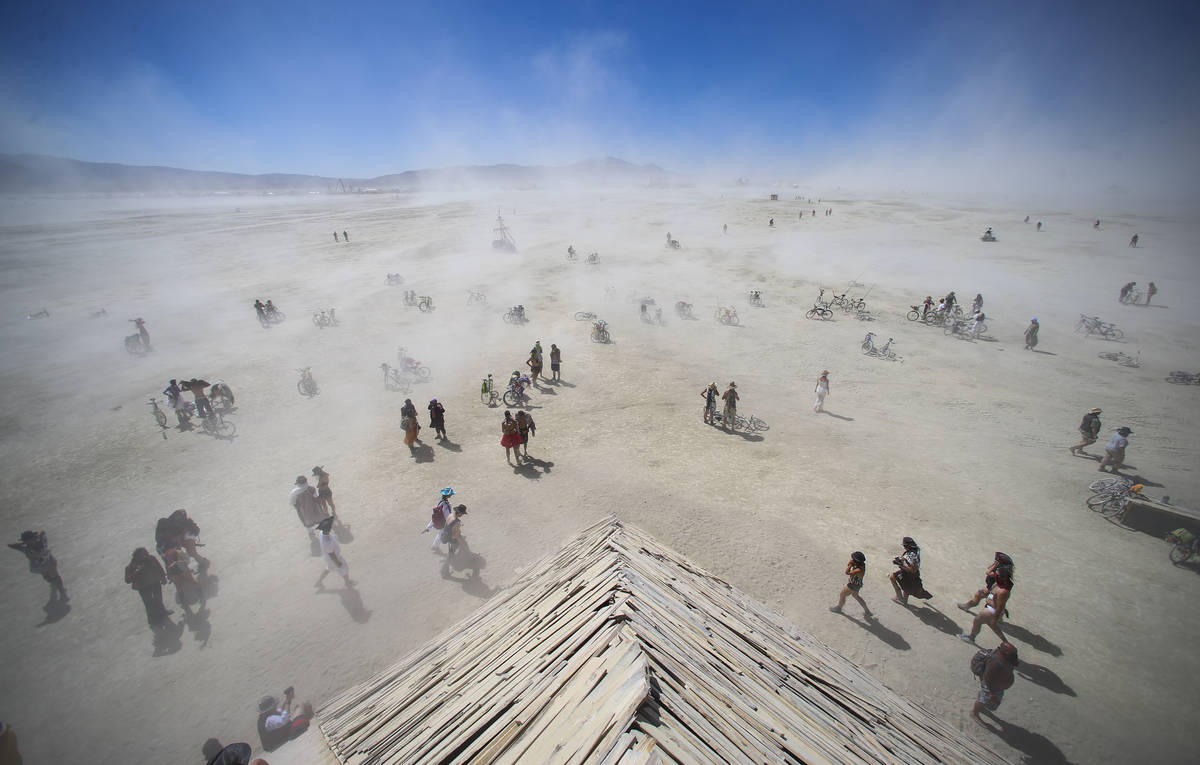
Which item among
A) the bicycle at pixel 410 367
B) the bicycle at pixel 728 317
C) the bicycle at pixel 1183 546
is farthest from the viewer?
the bicycle at pixel 728 317

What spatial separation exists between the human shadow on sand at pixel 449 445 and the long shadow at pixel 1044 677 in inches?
554

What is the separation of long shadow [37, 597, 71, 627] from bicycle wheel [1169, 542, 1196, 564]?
23839 millimetres

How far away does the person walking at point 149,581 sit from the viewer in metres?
8.59

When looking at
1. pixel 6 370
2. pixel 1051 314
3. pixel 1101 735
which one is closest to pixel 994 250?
pixel 1051 314

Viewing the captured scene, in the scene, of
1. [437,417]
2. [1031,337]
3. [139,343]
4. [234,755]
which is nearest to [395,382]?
[437,417]

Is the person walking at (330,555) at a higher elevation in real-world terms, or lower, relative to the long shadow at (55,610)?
higher

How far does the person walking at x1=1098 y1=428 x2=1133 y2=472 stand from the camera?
12414 millimetres

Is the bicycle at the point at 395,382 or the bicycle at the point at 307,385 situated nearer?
the bicycle at the point at 307,385

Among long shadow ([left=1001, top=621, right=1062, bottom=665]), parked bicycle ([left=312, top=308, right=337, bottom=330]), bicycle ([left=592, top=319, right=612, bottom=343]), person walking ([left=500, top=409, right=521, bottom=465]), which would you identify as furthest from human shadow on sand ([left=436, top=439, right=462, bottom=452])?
parked bicycle ([left=312, top=308, right=337, bottom=330])

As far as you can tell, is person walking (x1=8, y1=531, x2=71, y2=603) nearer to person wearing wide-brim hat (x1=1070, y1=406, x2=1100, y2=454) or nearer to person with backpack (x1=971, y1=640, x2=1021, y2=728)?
person with backpack (x1=971, y1=640, x2=1021, y2=728)

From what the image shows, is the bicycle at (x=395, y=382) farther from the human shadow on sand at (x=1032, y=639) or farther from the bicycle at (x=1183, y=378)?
the bicycle at (x=1183, y=378)

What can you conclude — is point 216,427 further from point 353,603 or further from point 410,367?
point 353,603

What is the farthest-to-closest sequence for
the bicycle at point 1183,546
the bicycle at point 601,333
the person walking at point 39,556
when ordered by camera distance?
the bicycle at point 601,333, the bicycle at point 1183,546, the person walking at point 39,556

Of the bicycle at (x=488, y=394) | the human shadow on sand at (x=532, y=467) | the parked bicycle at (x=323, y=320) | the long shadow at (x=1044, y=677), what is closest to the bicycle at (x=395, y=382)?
the bicycle at (x=488, y=394)
